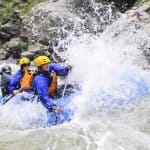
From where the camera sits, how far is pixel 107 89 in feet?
27.0

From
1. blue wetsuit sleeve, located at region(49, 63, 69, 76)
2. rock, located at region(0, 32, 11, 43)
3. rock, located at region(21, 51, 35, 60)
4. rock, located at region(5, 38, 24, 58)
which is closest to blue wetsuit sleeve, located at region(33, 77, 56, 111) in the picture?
blue wetsuit sleeve, located at region(49, 63, 69, 76)

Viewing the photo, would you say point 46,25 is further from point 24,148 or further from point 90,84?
point 24,148

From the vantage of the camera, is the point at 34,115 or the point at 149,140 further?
the point at 34,115

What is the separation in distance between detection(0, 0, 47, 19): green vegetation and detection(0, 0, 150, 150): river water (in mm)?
5873

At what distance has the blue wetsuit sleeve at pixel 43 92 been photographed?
7.90 m

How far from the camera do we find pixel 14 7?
16.1m

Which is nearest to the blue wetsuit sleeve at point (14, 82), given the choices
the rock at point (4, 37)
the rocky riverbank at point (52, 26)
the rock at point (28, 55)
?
the rocky riverbank at point (52, 26)

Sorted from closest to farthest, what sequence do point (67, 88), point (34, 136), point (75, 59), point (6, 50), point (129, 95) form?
point (34, 136), point (129, 95), point (67, 88), point (75, 59), point (6, 50)

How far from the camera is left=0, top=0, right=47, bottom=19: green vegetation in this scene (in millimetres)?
15531

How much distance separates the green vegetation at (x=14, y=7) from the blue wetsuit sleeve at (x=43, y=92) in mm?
7422

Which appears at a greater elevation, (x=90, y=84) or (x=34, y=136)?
(x=90, y=84)

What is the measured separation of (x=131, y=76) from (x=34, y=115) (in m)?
1.94

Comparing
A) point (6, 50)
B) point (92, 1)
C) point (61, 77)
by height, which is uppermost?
point (92, 1)

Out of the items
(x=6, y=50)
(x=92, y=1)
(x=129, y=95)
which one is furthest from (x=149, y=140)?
(x=6, y=50)
